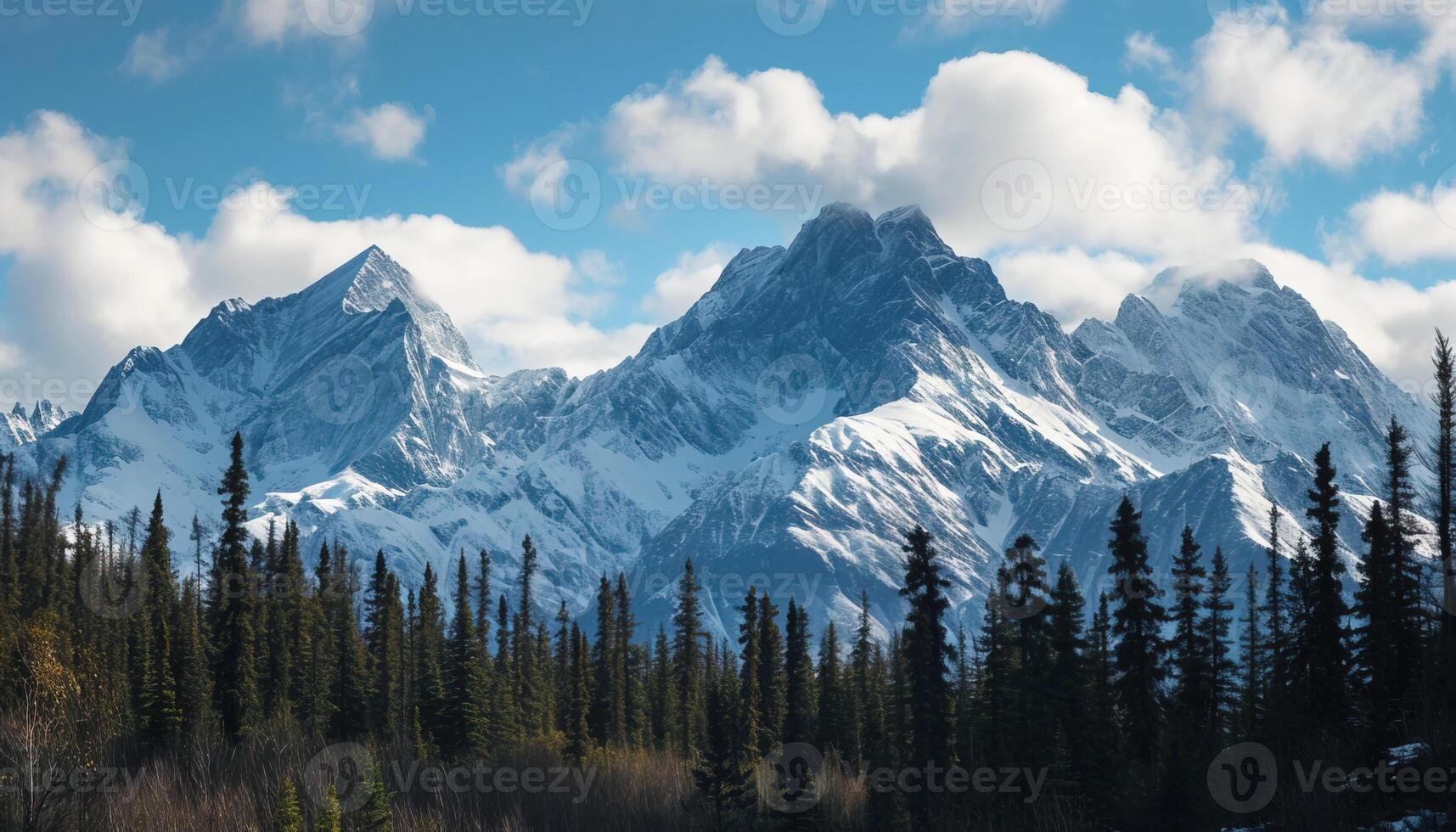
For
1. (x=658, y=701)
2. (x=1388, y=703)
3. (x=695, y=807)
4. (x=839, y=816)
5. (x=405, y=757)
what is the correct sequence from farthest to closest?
(x=658, y=701)
(x=839, y=816)
(x=1388, y=703)
(x=695, y=807)
(x=405, y=757)

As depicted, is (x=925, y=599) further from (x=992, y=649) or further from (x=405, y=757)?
(x=405, y=757)

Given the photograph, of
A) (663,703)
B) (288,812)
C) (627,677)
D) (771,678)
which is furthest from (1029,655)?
(627,677)

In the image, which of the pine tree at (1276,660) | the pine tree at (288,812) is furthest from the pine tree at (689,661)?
the pine tree at (288,812)

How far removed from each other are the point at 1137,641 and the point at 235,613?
35.1 m

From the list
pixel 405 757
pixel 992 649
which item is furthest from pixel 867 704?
pixel 405 757

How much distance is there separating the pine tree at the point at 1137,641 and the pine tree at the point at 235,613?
1241 inches

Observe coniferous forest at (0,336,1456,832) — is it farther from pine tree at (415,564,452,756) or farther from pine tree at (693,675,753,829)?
pine tree at (415,564,452,756)

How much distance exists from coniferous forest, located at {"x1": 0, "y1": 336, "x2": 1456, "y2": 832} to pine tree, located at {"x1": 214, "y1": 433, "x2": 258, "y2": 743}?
194mm

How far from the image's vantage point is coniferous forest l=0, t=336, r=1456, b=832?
19.1 metres

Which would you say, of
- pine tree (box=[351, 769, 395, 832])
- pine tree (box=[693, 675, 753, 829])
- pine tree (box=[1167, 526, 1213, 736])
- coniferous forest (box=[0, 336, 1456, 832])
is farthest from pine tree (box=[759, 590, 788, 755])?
pine tree (box=[351, 769, 395, 832])

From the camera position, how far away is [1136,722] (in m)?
43.8

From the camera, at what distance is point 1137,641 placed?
43656mm

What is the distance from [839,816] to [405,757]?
15269 mm

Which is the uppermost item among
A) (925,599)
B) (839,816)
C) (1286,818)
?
(925,599)
